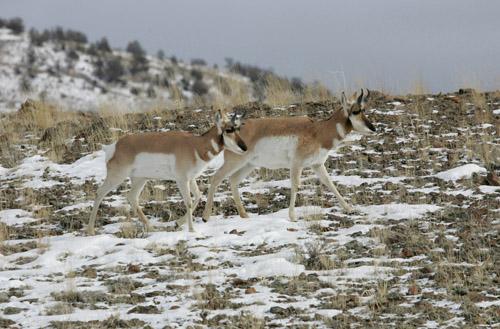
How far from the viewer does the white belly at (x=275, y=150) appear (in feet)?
36.0

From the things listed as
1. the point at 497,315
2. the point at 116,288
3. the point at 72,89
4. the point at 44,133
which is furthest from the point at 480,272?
the point at 72,89

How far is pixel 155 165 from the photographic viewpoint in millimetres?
10344

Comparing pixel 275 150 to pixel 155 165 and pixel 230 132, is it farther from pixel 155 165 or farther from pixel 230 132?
pixel 155 165

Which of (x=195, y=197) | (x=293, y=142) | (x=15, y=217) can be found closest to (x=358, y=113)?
(x=293, y=142)

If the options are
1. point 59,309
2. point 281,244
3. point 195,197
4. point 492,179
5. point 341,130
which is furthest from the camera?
point 492,179

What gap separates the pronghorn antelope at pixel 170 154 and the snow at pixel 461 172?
3401mm

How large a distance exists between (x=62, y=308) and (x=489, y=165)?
7.55 meters

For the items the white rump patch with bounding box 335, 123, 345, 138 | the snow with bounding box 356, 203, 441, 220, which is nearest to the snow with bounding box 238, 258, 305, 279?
the snow with bounding box 356, 203, 441, 220

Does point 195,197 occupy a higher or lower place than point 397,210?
higher

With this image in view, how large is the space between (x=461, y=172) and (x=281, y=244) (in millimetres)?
4001

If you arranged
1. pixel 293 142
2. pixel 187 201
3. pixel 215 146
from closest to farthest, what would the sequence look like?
1. pixel 187 201
2. pixel 215 146
3. pixel 293 142

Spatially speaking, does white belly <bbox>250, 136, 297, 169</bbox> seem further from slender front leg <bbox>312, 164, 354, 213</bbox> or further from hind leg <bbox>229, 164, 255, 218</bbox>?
slender front leg <bbox>312, 164, 354, 213</bbox>

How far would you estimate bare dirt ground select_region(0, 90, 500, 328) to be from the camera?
7.20m

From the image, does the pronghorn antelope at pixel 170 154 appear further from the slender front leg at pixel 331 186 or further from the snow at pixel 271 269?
the snow at pixel 271 269
